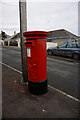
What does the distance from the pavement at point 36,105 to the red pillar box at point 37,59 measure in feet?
1.06

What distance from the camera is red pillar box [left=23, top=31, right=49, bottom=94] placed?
9.33 ft

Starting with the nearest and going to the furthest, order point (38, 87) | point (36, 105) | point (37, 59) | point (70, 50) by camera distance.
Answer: point (36, 105) → point (37, 59) → point (38, 87) → point (70, 50)

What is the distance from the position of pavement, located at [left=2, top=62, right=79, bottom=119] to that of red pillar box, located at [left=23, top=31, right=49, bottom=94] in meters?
0.32

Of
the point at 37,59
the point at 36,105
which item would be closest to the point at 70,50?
the point at 37,59

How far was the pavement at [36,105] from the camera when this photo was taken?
230 centimetres

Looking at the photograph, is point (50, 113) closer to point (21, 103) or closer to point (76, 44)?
point (21, 103)

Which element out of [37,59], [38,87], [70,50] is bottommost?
[38,87]

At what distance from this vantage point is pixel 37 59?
9.55 ft

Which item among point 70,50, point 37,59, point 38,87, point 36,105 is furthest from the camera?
point 70,50

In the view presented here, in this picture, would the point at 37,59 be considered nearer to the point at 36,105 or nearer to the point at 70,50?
the point at 36,105

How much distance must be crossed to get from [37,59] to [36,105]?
1.25m

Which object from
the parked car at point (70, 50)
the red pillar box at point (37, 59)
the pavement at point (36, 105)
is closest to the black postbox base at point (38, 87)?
the red pillar box at point (37, 59)

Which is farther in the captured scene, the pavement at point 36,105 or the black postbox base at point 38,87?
the black postbox base at point 38,87

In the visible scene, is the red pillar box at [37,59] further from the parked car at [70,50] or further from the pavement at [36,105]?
the parked car at [70,50]
